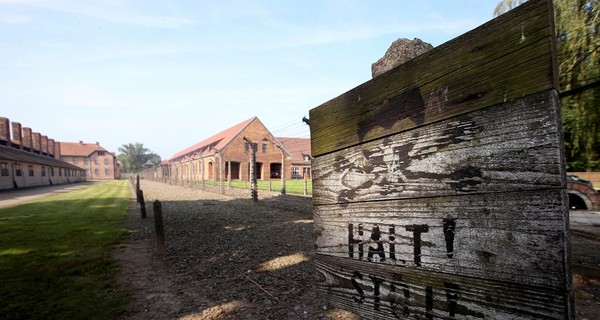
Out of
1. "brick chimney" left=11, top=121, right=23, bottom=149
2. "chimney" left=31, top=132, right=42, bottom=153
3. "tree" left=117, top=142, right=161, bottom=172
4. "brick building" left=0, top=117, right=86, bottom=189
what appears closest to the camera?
"brick building" left=0, top=117, right=86, bottom=189

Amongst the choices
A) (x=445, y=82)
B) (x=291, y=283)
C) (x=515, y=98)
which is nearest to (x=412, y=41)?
(x=445, y=82)

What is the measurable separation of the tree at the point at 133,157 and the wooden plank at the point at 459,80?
13590 cm

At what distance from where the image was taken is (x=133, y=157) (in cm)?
13012

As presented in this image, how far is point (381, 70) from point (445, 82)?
0.52 meters

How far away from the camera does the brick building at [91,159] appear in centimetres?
7544

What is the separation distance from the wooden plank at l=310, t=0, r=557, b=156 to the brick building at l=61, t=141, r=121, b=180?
93.6m

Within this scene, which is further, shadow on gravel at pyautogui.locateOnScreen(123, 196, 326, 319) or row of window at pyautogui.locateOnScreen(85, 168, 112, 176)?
row of window at pyautogui.locateOnScreen(85, 168, 112, 176)

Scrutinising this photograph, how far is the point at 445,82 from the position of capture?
0.87 meters

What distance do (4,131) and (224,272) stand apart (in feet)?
164

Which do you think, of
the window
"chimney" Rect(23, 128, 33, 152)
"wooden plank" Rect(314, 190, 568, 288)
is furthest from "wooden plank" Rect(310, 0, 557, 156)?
"chimney" Rect(23, 128, 33, 152)

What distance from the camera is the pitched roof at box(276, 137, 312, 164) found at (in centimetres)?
5300

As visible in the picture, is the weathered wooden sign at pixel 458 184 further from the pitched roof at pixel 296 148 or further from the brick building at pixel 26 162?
the pitched roof at pixel 296 148

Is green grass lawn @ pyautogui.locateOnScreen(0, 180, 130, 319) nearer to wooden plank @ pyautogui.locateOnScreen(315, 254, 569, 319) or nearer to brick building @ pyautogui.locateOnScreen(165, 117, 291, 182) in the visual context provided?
wooden plank @ pyautogui.locateOnScreen(315, 254, 569, 319)

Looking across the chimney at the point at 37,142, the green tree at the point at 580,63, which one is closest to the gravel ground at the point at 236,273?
the green tree at the point at 580,63
